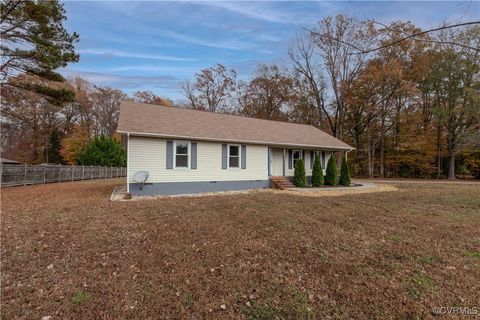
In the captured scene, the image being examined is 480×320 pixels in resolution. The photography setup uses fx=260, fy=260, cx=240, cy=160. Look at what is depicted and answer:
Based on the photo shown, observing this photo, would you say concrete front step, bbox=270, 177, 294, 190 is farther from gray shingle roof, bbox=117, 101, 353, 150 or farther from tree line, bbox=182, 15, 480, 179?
tree line, bbox=182, 15, 480, 179

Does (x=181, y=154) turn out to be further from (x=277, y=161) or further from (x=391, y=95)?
(x=391, y=95)

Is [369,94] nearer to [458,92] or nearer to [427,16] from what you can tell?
[458,92]

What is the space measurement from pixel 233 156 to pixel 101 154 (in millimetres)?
20602

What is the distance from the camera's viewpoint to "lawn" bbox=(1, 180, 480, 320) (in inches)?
117

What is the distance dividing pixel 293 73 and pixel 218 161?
68.8 feet

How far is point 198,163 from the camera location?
40.4 feet

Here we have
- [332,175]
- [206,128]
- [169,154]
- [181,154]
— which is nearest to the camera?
[169,154]

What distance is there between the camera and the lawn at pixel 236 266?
2.98m

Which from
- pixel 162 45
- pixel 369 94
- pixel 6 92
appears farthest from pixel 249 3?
pixel 369 94

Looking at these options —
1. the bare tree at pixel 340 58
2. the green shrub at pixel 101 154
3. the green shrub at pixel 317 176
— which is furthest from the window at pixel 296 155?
the green shrub at pixel 101 154

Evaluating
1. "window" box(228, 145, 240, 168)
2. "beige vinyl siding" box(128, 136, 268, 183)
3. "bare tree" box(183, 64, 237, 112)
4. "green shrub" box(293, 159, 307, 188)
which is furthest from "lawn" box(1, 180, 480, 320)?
"bare tree" box(183, 64, 237, 112)

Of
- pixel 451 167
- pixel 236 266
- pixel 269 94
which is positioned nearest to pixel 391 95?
pixel 451 167

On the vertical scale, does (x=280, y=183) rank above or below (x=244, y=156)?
below

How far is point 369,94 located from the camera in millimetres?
26047
